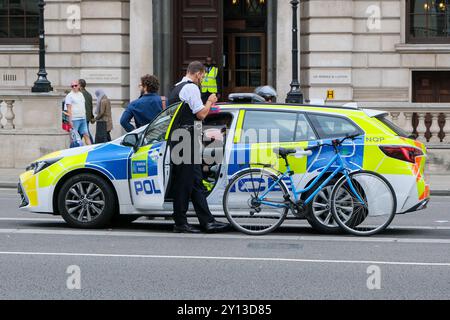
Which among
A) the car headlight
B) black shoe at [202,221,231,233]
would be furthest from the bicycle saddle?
the car headlight

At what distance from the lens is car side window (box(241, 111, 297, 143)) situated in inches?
462

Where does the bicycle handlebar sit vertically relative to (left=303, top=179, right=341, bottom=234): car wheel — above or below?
above

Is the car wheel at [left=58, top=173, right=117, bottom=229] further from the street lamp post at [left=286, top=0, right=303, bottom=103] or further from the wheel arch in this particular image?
the street lamp post at [left=286, top=0, right=303, bottom=103]

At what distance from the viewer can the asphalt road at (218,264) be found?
27.1 feet

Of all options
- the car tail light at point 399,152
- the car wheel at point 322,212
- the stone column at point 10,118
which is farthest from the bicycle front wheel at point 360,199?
the stone column at point 10,118

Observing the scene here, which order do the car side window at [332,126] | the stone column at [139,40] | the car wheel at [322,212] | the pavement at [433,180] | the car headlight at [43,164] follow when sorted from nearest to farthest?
the car wheel at [322,212], the car side window at [332,126], the car headlight at [43,164], the pavement at [433,180], the stone column at [139,40]

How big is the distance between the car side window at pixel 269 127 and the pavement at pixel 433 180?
6.85 metres

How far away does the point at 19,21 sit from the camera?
26.2m

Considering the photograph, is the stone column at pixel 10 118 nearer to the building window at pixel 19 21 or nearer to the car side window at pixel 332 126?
the building window at pixel 19 21

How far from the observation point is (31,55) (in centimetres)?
2586

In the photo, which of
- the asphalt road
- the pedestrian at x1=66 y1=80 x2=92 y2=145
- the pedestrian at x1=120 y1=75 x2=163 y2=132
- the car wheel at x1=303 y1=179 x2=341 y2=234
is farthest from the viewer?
the pedestrian at x1=66 y1=80 x2=92 y2=145

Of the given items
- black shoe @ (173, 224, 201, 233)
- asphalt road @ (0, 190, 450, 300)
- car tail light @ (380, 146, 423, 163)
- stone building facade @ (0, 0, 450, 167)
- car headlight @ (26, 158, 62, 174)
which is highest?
stone building facade @ (0, 0, 450, 167)

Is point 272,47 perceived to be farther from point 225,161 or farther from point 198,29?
point 225,161

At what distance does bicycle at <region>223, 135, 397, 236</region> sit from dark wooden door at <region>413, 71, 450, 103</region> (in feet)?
46.7
